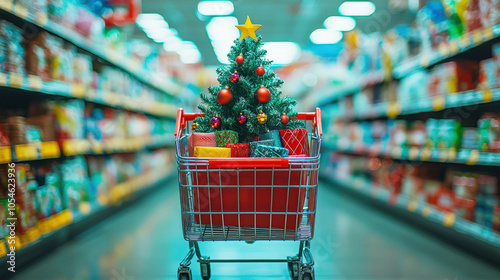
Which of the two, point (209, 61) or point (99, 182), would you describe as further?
point (209, 61)

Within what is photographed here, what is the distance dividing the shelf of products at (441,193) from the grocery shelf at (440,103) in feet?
1.67

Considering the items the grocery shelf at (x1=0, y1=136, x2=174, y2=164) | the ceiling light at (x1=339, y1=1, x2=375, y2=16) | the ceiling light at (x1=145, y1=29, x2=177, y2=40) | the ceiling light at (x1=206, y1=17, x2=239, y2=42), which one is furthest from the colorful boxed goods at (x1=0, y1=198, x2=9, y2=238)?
the ceiling light at (x1=145, y1=29, x2=177, y2=40)

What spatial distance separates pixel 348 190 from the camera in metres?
5.08

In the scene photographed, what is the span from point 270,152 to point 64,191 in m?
1.87

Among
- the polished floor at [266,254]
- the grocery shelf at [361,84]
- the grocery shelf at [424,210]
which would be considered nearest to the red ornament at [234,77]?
the polished floor at [266,254]

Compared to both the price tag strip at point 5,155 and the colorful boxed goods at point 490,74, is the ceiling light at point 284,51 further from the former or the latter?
the price tag strip at point 5,155

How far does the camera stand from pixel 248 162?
1.26 m

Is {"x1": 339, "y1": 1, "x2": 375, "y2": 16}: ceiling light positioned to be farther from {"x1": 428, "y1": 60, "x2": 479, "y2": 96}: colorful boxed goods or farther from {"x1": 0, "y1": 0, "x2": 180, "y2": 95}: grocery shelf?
{"x1": 428, "y1": 60, "x2": 479, "y2": 96}: colorful boxed goods

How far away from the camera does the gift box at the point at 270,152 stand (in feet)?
4.55

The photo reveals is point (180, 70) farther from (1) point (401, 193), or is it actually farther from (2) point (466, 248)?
(2) point (466, 248)

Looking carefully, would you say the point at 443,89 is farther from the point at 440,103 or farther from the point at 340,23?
the point at 340,23

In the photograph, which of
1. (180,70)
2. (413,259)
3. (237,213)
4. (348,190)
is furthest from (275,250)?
(180,70)

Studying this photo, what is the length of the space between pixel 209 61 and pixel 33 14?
407 inches

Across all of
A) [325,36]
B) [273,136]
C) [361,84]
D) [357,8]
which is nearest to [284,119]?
[273,136]
